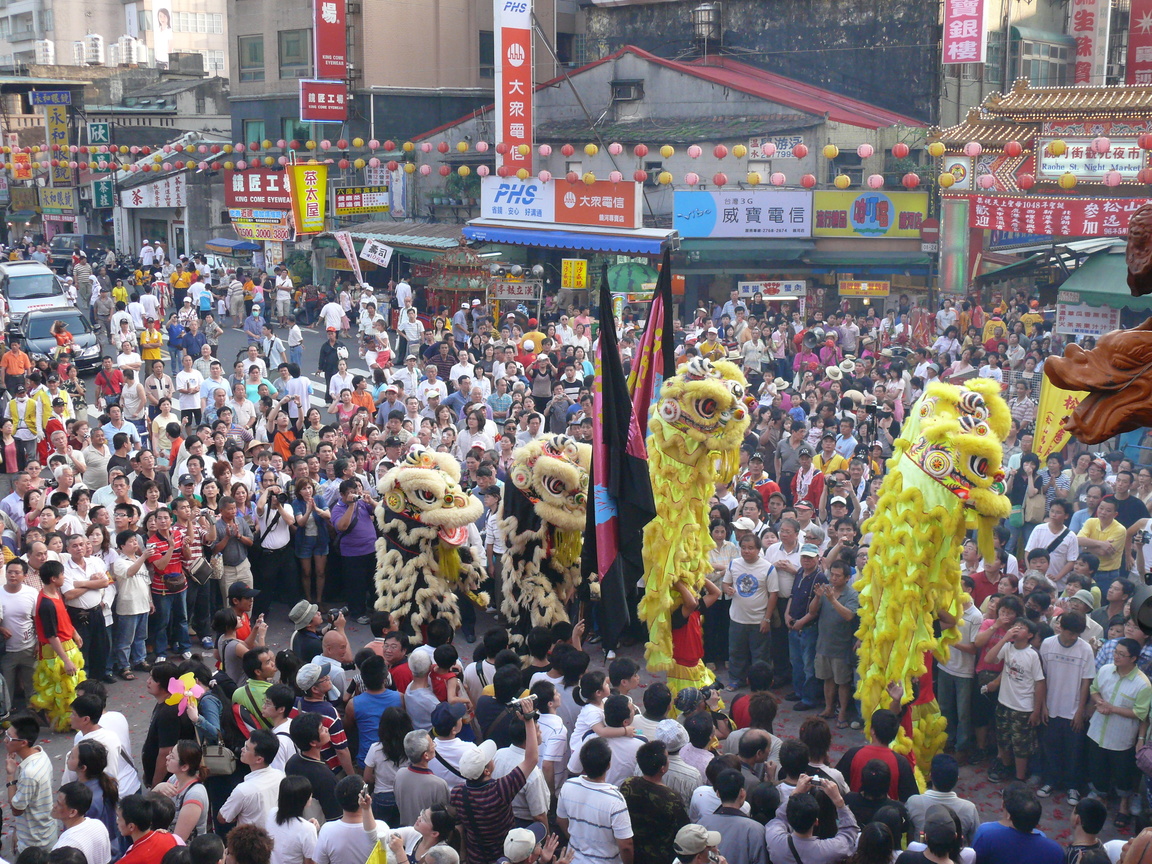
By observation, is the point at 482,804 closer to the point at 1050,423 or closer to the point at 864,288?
the point at 1050,423

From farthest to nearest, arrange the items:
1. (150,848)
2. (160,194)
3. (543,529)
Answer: (160,194)
(543,529)
(150,848)

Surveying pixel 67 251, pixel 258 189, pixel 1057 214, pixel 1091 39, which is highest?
pixel 1091 39

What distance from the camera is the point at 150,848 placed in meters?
5.28

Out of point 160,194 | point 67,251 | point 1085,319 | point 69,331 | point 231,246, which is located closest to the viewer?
point 1085,319

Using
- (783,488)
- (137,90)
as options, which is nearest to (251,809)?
(783,488)

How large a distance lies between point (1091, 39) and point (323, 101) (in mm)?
19312

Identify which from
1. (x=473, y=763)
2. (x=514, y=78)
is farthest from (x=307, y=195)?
(x=473, y=763)

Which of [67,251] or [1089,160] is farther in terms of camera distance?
[67,251]

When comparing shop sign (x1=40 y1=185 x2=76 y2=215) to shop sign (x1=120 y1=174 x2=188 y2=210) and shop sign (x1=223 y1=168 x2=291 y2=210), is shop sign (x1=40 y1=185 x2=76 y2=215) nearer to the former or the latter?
shop sign (x1=120 y1=174 x2=188 y2=210)

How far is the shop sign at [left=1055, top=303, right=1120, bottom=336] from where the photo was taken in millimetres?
17234

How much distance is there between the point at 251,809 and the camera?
18.5 feet

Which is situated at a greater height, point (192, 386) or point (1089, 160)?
point (1089, 160)

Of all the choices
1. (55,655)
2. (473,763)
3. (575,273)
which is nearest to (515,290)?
(575,273)

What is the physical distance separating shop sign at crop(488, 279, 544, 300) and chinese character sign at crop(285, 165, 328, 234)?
13.7ft
